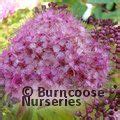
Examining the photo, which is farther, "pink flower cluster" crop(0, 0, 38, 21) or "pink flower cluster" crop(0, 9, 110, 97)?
"pink flower cluster" crop(0, 0, 38, 21)

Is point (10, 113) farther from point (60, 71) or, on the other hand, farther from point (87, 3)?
point (87, 3)

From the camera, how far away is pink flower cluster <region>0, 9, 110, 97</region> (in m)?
1.28

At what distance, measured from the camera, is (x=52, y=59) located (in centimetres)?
129

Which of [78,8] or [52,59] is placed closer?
[52,59]

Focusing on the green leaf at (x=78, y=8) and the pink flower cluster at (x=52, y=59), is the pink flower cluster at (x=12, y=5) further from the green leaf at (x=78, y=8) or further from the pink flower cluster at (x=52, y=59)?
the pink flower cluster at (x=52, y=59)

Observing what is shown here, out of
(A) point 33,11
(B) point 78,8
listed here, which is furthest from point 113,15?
(A) point 33,11

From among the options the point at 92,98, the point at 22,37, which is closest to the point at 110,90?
the point at 92,98

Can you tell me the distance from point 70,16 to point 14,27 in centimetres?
21

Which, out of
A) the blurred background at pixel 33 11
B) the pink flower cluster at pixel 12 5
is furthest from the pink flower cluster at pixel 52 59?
the pink flower cluster at pixel 12 5

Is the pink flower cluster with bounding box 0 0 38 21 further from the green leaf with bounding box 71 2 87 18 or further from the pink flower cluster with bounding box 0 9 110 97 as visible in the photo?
the pink flower cluster with bounding box 0 9 110 97

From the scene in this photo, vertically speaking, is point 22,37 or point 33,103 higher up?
point 22,37

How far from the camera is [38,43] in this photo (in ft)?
4.20

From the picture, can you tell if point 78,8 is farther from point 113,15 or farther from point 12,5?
point 12,5

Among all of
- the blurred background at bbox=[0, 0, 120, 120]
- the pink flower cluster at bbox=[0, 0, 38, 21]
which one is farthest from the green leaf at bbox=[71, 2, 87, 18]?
the pink flower cluster at bbox=[0, 0, 38, 21]
